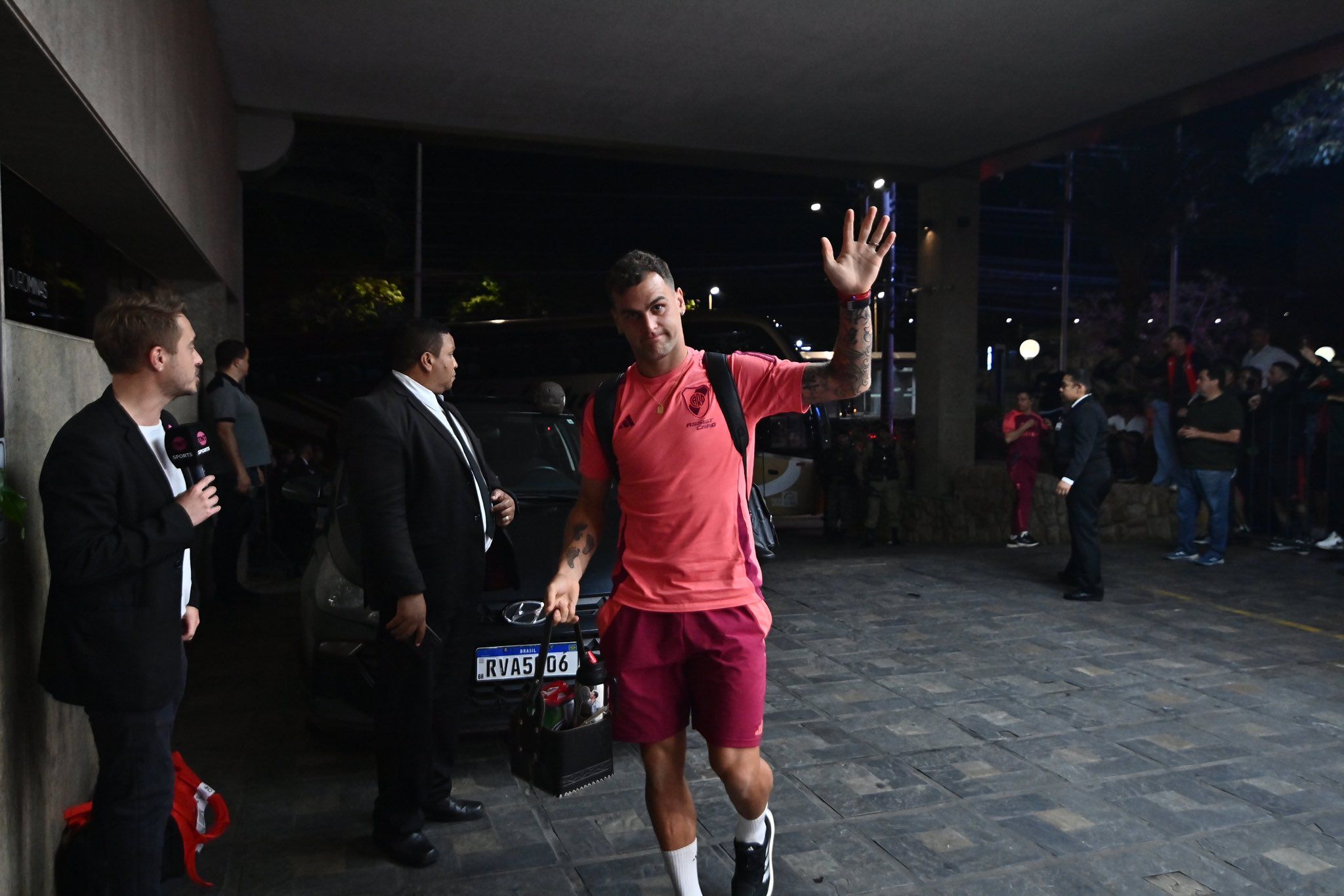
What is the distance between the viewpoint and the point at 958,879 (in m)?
3.36

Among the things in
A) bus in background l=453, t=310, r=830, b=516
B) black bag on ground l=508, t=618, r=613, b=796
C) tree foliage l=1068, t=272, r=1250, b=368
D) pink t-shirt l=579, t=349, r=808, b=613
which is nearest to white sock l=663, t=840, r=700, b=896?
black bag on ground l=508, t=618, r=613, b=796

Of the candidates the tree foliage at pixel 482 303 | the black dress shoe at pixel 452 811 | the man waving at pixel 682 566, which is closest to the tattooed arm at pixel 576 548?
the man waving at pixel 682 566

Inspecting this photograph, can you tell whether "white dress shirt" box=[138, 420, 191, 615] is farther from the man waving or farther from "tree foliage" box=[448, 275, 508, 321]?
"tree foliage" box=[448, 275, 508, 321]

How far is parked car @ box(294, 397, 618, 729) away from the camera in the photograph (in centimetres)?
427

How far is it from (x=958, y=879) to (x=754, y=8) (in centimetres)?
677

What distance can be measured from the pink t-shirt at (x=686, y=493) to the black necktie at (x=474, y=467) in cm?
97

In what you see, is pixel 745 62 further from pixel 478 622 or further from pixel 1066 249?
pixel 1066 249

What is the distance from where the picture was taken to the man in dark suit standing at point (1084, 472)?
807 centimetres

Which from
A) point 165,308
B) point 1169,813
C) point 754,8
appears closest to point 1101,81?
point 754,8

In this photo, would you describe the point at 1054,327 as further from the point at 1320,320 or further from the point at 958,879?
the point at 958,879

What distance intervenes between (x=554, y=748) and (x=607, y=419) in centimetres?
98

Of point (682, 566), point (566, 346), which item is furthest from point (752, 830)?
point (566, 346)

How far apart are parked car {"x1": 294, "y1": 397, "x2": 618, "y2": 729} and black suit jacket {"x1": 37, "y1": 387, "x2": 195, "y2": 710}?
1399 mm

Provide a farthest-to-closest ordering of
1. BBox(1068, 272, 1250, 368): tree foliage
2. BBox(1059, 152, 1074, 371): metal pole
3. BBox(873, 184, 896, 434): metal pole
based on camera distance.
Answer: BBox(1068, 272, 1250, 368): tree foliage
BBox(1059, 152, 1074, 371): metal pole
BBox(873, 184, 896, 434): metal pole
